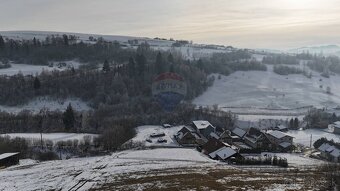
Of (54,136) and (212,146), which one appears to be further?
(54,136)

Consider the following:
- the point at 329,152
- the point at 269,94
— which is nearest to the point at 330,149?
the point at 329,152

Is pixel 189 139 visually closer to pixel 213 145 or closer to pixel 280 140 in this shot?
pixel 213 145

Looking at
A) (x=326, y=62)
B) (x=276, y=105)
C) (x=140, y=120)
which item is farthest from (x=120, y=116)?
(x=326, y=62)

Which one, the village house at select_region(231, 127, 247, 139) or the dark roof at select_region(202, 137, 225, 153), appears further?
the village house at select_region(231, 127, 247, 139)

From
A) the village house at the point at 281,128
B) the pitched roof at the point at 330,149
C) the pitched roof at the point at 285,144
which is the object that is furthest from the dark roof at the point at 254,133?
the pitched roof at the point at 330,149

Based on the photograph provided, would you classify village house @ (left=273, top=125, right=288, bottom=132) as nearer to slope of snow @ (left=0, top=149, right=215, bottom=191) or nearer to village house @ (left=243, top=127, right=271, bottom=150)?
village house @ (left=243, top=127, right=271, bottom=150)

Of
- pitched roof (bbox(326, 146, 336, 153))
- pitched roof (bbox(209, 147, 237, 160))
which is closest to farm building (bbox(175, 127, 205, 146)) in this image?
pitched roof (bbox(209, 147, 237, 160))
